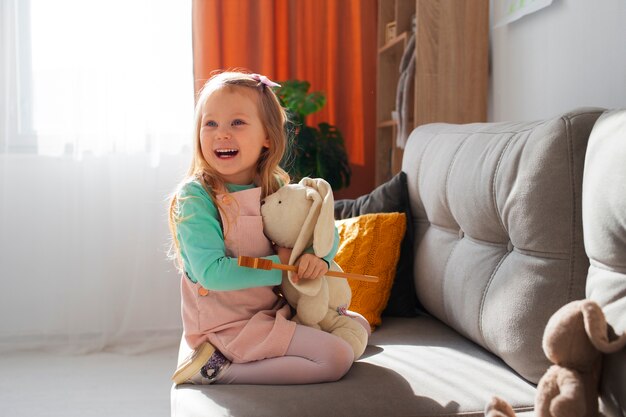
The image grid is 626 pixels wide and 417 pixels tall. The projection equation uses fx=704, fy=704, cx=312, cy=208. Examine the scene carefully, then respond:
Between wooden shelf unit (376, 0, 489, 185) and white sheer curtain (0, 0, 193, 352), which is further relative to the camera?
white sheer curtain (0, 0, 193, 352)

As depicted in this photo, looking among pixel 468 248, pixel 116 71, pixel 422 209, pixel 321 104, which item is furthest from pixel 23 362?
pixel 468 248

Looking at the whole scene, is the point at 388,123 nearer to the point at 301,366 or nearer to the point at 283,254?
the point at 283,254

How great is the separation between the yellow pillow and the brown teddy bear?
0.92 metres

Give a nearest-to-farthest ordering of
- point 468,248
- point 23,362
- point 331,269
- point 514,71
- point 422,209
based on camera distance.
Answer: point 331,269 → point 468,248 → point 422,209 → point 514,71 → point 23,362

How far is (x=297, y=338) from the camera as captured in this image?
4.92 ft

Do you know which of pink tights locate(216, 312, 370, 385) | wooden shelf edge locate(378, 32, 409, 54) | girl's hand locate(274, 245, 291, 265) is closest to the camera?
pink tights locate(216, 312, 370, 385)

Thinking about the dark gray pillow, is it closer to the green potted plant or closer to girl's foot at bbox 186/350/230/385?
girl's foot at bbox 186/350/230/385

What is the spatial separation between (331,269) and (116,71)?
2113mm

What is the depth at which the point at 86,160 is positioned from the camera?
332 centimetres

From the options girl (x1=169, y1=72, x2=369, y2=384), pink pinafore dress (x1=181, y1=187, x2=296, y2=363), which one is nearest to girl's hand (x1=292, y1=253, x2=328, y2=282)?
girl (x1=169, y1=72, x2=369, y2=384)

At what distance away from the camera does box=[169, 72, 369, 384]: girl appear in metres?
1.47

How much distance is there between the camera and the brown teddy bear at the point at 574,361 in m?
0.99

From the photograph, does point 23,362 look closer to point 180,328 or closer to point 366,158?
point 180,328

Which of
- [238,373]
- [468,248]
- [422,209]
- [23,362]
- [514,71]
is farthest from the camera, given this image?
[23,362]
